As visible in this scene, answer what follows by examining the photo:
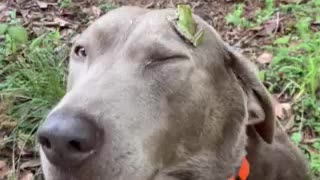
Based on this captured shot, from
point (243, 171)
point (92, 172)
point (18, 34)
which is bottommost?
point (18, 34)

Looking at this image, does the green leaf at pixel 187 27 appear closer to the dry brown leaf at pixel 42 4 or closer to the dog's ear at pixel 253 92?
the dog's ear at pixel 253 92

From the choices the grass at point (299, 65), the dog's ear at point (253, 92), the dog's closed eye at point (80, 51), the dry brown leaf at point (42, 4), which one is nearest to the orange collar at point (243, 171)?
the dog's ear at point (253, 92)

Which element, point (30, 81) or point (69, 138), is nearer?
point (69, 138)

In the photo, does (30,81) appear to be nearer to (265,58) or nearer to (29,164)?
(29,164)

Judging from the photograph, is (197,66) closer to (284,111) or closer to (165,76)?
(165,76)

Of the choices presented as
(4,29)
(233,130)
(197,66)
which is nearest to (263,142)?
(233,130)

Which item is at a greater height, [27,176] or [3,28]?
[3,28]

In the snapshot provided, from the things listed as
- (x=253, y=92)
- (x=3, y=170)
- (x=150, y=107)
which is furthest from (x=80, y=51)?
(x=3, y=170)
